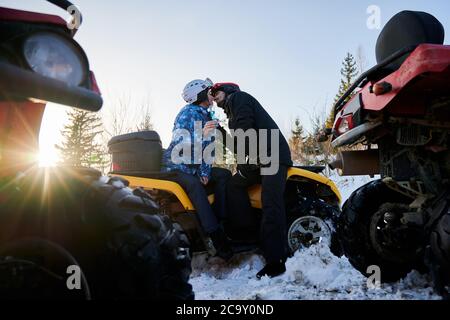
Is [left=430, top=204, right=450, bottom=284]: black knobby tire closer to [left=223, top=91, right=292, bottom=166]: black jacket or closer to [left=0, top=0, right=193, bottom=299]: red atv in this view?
[left=0, top=0, right=193, bottom=299]: red atv

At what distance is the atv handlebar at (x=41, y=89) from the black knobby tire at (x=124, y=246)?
11.9 inches

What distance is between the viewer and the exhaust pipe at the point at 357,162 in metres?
2.91

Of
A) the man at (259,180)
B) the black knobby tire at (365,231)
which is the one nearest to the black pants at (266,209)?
the man at (259,180)

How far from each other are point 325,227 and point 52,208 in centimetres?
340

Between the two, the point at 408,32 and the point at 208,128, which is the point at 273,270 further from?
the point at 408,32

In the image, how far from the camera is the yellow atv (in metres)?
3.90

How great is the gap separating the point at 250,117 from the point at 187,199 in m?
1.08

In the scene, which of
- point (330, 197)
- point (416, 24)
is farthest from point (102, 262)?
point (330, 197)

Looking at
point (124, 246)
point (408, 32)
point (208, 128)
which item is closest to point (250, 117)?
point (208, 128)

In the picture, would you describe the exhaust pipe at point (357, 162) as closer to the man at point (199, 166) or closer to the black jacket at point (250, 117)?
the black jacket at point (250, 117)

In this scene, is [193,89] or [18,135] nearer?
[18,135]

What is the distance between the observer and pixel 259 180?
421 cm

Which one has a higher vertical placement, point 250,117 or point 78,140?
point 78,140
